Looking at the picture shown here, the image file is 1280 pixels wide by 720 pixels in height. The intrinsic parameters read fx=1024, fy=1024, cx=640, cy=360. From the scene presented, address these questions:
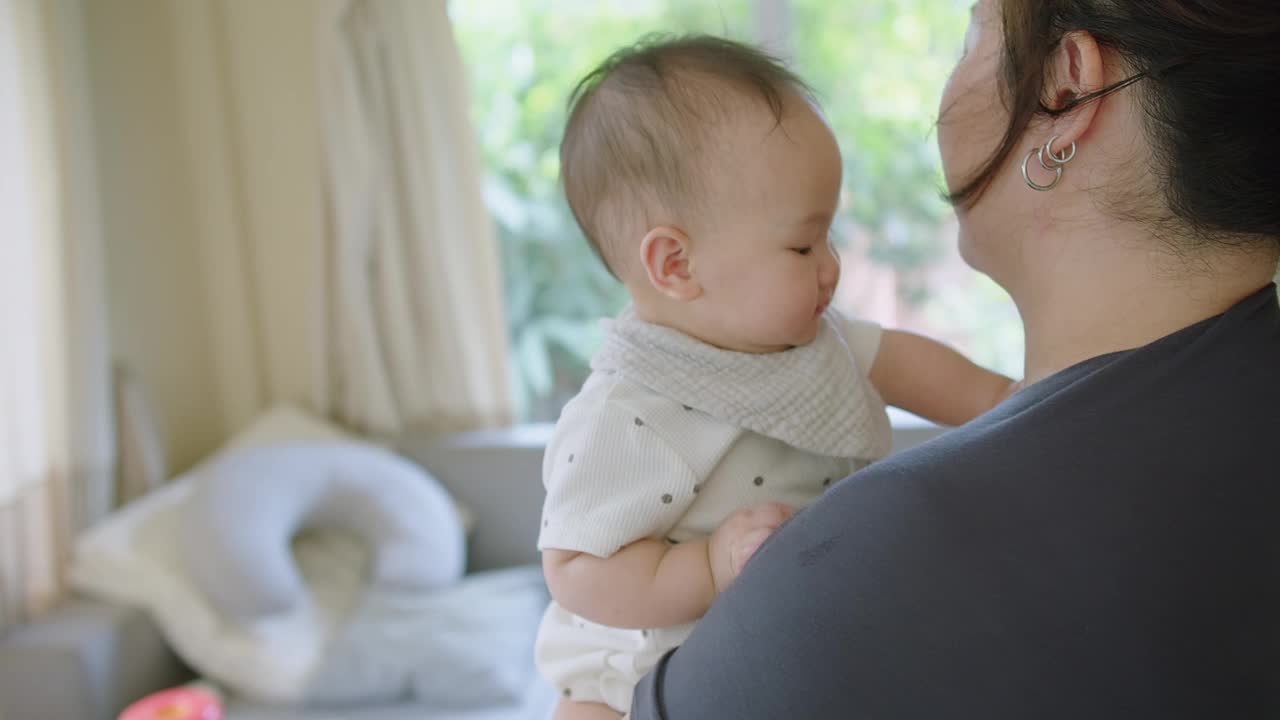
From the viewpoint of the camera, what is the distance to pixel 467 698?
7.59 feet

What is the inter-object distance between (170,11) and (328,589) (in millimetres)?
1822

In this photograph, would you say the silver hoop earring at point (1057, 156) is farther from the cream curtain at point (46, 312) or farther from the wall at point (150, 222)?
the wall at point (150, 222)

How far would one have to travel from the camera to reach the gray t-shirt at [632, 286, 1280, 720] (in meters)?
0.61

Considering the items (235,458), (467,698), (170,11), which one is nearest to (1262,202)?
(467,698)

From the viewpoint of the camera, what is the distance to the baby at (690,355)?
2.76 ft

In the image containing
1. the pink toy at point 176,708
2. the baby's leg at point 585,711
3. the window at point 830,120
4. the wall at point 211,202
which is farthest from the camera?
the window at point 830,120

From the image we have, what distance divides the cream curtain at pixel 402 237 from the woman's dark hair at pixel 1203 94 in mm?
2532

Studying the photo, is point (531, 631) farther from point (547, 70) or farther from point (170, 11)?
point (170, 11)

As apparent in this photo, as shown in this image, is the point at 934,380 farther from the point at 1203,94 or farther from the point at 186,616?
the point at 186,616

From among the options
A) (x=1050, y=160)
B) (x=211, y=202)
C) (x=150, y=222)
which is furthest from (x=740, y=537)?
(x=211, y=202)

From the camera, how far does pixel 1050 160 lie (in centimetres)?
73

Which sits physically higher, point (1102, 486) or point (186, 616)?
point (1102, 486)

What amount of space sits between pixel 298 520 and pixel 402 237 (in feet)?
3.20

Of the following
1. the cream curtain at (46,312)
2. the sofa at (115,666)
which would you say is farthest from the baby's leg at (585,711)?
→ the cream curtain at (46,312)
